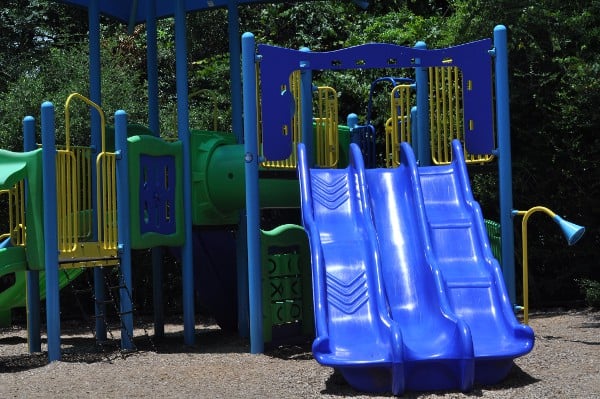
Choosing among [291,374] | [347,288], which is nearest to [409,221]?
[347,288]

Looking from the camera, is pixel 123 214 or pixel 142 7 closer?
pixel 123 214

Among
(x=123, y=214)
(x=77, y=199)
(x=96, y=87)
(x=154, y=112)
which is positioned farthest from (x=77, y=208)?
(x=154, y=112)

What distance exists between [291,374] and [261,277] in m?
1.71

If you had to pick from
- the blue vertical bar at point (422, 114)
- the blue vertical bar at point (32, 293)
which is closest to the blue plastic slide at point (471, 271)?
the blue vertical bar at point (422, 114)

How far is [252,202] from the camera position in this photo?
10.1 meters

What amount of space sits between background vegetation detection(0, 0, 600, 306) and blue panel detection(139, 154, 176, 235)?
151 cm

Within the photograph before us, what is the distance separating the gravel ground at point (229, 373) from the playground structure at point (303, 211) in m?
0.28

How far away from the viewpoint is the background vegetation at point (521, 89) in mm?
14359

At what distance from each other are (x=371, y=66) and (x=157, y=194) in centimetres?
248

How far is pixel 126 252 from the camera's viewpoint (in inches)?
423

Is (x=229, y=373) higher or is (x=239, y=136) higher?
(x=239, y=136)

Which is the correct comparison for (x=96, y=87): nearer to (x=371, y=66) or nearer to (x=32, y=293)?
(x=32, y=293)

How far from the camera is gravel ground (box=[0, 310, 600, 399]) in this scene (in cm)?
798

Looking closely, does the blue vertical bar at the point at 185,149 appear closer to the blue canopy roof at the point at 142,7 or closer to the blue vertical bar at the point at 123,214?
the blue vertical bar at the point at 123,214
